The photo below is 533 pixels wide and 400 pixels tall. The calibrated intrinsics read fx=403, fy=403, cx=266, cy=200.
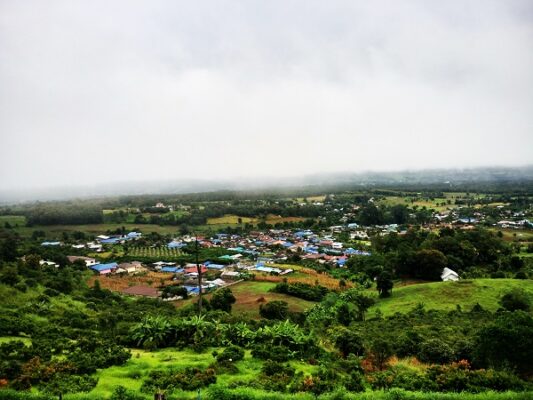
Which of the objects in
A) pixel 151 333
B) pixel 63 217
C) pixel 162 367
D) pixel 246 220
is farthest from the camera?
pixel 246 220

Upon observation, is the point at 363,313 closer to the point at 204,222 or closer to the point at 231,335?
the point at 231,335

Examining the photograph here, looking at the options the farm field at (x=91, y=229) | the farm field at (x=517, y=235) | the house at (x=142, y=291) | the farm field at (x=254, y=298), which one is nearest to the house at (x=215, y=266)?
the farm field at (x=254, y=298)

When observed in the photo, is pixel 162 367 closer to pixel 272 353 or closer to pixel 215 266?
pixel 272 353

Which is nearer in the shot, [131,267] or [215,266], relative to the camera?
[131,267]

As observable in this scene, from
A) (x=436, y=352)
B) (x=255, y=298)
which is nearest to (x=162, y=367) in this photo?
(x=436, y=352)

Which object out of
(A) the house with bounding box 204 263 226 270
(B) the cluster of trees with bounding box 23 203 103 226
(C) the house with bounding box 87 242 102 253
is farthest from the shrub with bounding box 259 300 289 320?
(B) the cluster of trees with bounding box 23 203 103 226

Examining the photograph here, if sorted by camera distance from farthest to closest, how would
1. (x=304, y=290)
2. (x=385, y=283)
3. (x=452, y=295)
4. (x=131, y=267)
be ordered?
1. (x=131, y=267)
2. (x=304, y=290)
3. (x=385, y=283)
4. (x=452, y=295)

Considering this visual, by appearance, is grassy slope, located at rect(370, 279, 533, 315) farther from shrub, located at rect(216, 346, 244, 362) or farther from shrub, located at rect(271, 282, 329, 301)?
shrub, located at rect(216, 346, 244, 362)
